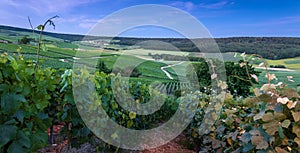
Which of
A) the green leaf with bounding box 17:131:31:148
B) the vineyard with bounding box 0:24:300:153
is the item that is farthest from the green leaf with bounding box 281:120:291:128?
the green leaf with bounding box 17:131:31:148

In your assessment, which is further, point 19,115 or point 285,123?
point 19,115

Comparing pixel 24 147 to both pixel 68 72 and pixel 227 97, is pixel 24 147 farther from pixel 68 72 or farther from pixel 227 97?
pixel 227 97

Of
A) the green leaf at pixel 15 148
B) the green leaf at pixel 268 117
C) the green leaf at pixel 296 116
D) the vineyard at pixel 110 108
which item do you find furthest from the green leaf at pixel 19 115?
the green leaf at pixel 296 116

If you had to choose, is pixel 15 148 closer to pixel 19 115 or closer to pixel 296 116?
pixel 19 115

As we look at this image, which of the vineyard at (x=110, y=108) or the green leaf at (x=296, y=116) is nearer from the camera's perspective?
the green leaf at (x=296, y=116)

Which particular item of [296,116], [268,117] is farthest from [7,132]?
[296,116]

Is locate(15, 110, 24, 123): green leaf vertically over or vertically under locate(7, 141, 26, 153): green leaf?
over

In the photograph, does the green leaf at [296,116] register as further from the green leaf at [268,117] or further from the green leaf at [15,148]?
the green leaf at [15,148]

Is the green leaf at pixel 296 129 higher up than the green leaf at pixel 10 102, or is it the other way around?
the green leaf at pixel 10 102

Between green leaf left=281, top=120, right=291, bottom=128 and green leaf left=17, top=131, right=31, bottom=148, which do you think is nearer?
green leaf left=281, top=120, right=291, bottom=128

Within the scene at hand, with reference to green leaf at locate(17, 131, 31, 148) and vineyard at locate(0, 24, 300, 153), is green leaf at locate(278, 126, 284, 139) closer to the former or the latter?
vineyard at locate(0, 24, 300, 153)

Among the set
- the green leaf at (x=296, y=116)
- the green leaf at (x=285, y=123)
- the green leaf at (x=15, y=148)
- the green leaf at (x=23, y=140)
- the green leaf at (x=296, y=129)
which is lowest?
the green leaf at (x=15, y=148)
